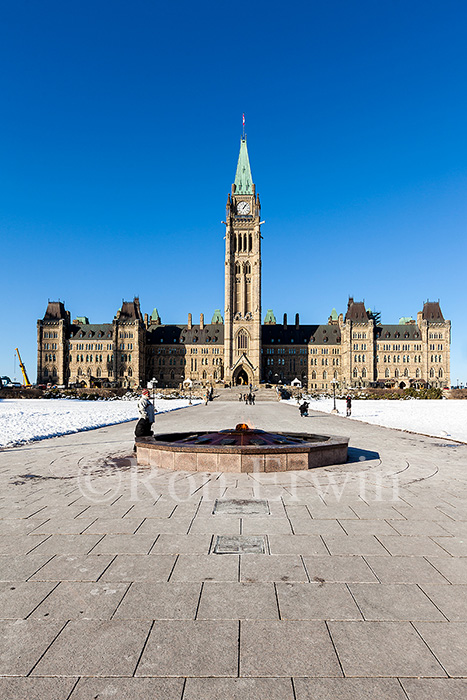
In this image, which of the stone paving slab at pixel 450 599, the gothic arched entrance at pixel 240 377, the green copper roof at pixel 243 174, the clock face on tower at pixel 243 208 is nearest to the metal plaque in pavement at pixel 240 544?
the stone paving slab at pixel 450 599

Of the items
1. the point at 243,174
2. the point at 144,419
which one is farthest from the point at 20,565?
the point at 243,174

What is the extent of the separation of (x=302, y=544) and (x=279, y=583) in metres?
1.14

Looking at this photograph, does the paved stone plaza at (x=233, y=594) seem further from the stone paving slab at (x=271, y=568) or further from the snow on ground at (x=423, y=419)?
the snow on ground at (x=423, y=419)

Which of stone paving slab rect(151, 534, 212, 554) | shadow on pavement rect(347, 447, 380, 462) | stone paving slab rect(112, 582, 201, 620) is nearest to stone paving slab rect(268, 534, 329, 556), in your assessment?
stone paving slab rect(151, 534, 212, 554)

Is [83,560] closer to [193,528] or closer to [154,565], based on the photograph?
[154,565]

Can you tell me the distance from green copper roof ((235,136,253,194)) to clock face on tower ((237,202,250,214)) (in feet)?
11.9

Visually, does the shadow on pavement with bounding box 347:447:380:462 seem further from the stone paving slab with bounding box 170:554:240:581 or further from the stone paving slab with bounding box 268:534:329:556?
the stone paving slab with bounding box 170:554:240:581

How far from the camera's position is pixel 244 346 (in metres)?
100

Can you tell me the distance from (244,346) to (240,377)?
7.19 m

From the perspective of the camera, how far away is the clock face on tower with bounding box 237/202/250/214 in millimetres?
104438

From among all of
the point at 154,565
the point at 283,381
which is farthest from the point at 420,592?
the point at 283,381

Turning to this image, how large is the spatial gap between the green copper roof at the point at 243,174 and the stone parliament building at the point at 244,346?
9.9 inches

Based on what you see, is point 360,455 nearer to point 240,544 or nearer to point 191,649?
point 240,544

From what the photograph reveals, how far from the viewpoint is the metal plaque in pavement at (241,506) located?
6.79m
